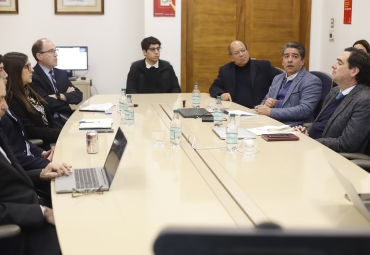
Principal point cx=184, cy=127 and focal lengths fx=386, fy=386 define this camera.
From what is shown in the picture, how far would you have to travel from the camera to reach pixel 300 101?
329cm

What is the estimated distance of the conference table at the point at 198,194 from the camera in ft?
3.93

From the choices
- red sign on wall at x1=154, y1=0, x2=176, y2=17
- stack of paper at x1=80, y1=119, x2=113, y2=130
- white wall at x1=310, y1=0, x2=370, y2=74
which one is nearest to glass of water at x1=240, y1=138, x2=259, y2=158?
stack of paper at x1=80, y1=119, x2=113, y2=130

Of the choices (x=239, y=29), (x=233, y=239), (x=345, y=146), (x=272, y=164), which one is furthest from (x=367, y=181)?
(x=239, y=29)

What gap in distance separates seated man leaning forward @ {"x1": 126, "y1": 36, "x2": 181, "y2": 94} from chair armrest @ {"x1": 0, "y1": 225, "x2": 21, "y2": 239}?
3494 millimetres

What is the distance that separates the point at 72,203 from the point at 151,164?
0.54 metres

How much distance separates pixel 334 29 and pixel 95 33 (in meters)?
3.45

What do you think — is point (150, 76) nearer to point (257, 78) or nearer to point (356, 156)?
point (257, 78)

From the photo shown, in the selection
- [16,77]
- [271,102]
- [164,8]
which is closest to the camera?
[16,77]

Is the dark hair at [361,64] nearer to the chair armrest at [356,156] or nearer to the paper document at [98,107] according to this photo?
the chair armrest at [356,156]

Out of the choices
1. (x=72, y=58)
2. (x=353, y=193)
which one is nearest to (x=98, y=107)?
(x=72, y=58)

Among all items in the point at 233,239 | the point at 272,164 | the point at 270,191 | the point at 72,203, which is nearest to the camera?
the point at 233,239

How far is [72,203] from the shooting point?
140cm

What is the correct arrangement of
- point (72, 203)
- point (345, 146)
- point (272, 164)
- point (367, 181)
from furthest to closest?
point (345, 146) < point (272, 164) < point (367, 181) < point (72, 203)

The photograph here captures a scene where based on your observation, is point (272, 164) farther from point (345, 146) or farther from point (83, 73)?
point (83, 73)
